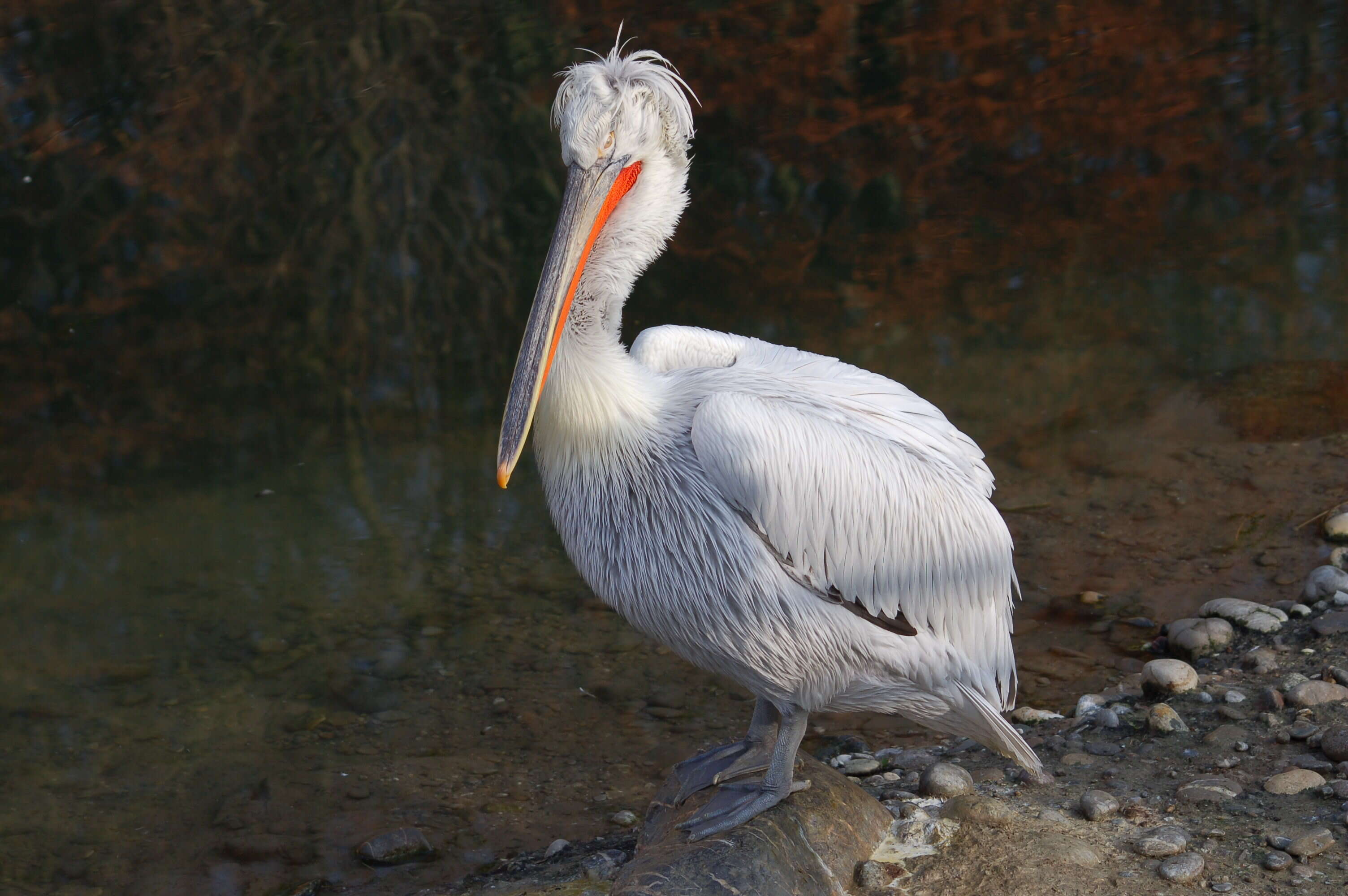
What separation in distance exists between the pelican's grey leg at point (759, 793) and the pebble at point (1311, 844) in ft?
3.61

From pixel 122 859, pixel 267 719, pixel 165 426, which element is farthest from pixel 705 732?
pixel 165 426

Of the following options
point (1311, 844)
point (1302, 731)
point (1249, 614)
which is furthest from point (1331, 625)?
point (1311, 844)

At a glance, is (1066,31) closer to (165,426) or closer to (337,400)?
(337,400)

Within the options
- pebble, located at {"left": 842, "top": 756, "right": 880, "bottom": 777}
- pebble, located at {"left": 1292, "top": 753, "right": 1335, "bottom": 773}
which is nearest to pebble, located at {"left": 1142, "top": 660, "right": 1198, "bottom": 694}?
pebble, located at {"left": 1292, "top": 753, "right": 1335, "bottom": 773}

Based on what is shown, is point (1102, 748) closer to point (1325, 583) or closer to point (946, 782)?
point (946, 782)

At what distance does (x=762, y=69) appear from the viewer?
1067cm

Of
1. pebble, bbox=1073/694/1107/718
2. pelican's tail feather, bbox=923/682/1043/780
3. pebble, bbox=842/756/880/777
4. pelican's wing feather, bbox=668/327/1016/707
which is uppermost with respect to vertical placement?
pelican's wing feather, bbox=668/327/1016/707

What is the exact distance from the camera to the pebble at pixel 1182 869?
2.86 m

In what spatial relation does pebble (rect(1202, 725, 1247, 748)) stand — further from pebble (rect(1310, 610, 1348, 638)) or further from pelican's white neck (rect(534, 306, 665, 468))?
pelican's white neck (rect(534, 306, 665, 468))

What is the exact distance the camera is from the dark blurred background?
→ 666cm

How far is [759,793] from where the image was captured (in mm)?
3197

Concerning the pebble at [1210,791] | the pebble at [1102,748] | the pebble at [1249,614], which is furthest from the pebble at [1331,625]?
the pebble at [1210,791]

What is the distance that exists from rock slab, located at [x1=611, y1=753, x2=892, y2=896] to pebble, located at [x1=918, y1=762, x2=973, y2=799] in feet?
0.70

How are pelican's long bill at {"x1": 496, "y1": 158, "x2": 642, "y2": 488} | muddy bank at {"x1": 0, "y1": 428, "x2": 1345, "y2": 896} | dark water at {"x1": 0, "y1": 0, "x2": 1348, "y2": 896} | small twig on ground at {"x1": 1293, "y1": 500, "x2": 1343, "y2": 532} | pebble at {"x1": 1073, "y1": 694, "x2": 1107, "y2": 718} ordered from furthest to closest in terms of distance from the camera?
small twig on ground at {"x1": 1293, "y1": 500, "x2": 1343, "y2": 532}
dark water at {"x1": 0, "y1": 0, "x2": 1348, "y2": 896}
muddy bank at {"x1": 0, "y1": 428, "x2": 1345, "y2": 896}
pebble at {"x1": 1073, "y1": 694, "x2": 1107, "y2": 718}
pelican's long bill at {"x1": 496, "y1": 158, "x2": 642, "y2": 488}
